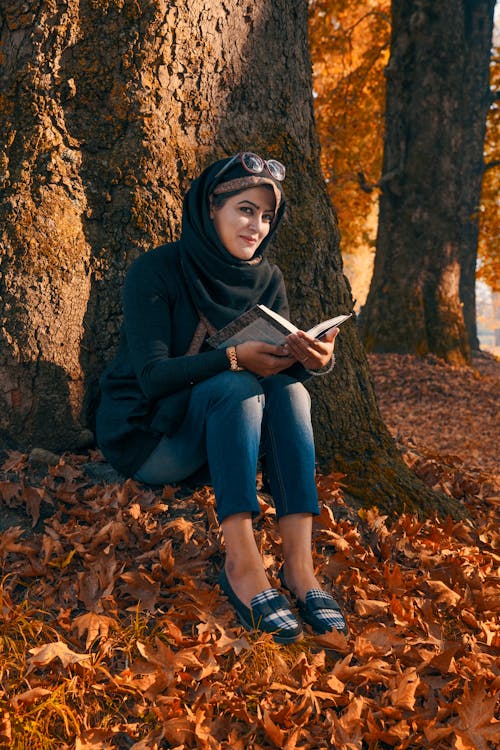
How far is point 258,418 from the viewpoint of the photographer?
282cm

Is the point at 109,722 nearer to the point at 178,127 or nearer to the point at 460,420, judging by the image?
the point at 178,127

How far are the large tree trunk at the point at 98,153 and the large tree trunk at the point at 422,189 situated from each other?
19.6 ft

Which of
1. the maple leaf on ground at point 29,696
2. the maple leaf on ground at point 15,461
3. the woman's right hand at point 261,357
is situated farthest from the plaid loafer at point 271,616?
the maple leaf on ground at point 15,461

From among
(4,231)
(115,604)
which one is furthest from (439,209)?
(115,604)

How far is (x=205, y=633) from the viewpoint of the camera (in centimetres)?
259

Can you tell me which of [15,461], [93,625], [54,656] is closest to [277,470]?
[93,625]

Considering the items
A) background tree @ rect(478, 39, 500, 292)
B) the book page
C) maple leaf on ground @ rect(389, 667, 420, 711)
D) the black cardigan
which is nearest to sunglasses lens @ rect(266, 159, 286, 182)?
the black cardigan

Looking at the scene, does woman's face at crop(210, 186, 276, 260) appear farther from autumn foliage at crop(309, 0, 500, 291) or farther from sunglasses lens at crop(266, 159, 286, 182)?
autumn foliage at crop(309, 0, 500, 291)

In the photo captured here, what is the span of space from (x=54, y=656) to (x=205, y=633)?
0.54m

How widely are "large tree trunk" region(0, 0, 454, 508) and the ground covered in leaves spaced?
40cm

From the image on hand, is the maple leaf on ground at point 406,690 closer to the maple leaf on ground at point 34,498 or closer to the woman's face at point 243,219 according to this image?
the maple leaf on ground at point 34,498

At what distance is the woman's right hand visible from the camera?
2.89 metres

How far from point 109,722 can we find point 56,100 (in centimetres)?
294

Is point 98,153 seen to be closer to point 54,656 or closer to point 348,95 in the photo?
point 54,656
